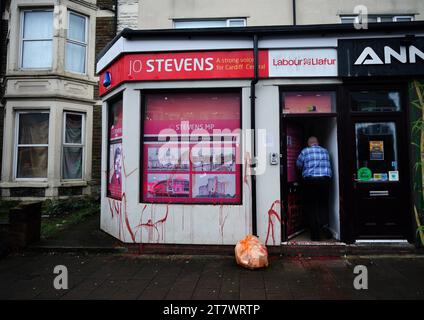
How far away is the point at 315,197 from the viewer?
18.9 feet

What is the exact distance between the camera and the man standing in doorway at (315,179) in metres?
5.65

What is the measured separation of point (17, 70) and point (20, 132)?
6.35 ft

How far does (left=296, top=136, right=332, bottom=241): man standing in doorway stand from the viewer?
565cm

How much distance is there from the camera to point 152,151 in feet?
19.3

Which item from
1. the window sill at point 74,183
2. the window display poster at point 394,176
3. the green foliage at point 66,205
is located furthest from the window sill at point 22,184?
the window display poster at point 394,176

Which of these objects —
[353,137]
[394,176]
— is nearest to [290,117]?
[353,137]

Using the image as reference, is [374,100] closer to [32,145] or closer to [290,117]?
[290,117]

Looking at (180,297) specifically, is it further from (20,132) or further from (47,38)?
(47,38)

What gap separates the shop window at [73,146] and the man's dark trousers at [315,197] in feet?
23.8

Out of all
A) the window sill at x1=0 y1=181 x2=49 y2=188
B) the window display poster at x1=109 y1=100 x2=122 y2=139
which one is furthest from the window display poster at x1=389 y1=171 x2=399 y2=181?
the window sill at x1=0 y1=181 x2=49 y2=188

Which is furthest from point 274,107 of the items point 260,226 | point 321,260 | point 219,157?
point 321,260

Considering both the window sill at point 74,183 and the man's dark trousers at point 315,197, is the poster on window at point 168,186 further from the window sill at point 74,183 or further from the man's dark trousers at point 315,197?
the window sill at point 74,183
